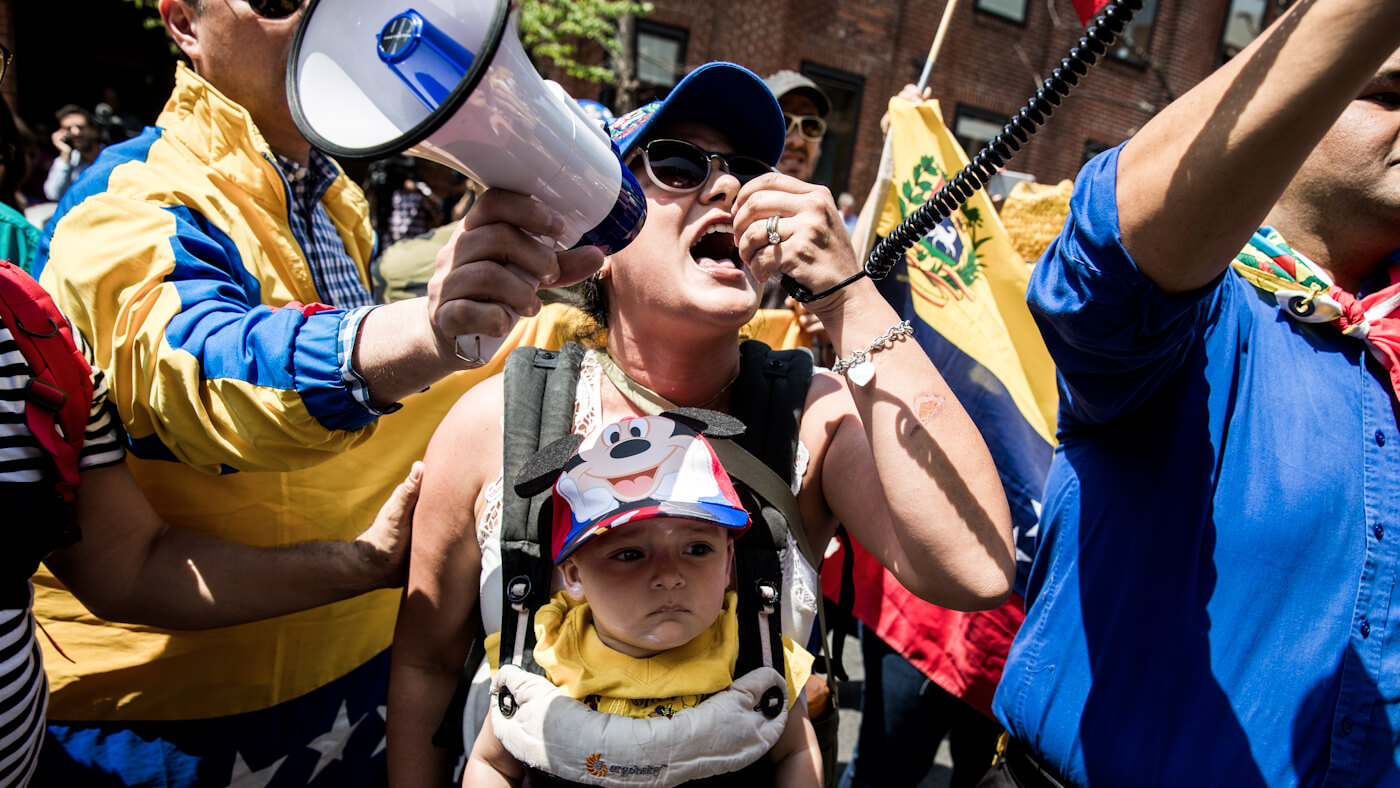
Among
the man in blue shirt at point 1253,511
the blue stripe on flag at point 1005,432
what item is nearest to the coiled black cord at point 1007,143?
the man in blue shirt at point 1253,511

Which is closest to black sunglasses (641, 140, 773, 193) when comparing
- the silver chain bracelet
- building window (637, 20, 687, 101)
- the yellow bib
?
the silver chain bracelet

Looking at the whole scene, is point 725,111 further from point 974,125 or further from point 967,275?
point 974,125

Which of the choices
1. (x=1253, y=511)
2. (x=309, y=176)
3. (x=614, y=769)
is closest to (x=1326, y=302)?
(x=1253, y=511)

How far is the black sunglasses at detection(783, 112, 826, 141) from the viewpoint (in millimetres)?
4035

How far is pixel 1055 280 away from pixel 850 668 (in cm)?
359

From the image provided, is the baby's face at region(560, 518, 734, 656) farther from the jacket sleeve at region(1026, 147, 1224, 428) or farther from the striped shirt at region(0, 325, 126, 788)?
the striped shirt at region(0, 325, 126, 788)

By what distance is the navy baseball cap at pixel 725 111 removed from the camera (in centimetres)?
157

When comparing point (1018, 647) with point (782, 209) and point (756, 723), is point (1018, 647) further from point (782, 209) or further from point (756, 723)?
point (782, 209)

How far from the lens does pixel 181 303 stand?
1299 millimetres

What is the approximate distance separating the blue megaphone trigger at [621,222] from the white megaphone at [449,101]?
0.02m

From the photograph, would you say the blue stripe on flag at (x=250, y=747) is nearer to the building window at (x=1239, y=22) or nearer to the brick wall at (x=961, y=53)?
the brick wall at (x=961, y=53)

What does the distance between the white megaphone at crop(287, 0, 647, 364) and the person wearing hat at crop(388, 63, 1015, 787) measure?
32 centimetres

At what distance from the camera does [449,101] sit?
0.91 meters

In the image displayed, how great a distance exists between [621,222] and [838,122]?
1219 cm
